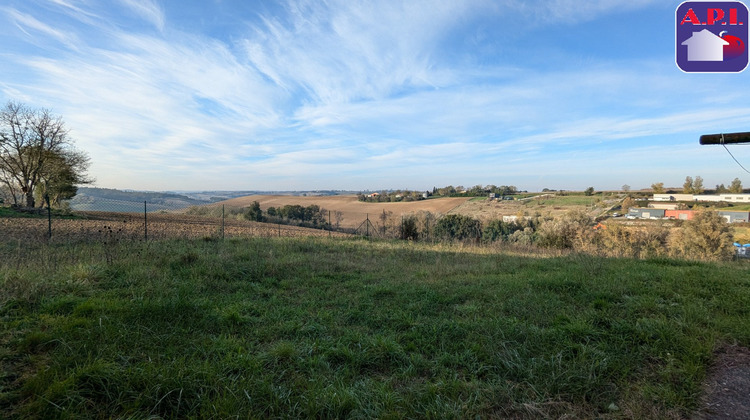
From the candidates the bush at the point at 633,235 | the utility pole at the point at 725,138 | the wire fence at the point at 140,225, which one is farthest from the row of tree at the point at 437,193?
the utility pole at the point at 725,138

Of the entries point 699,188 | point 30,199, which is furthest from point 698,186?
point 30,199

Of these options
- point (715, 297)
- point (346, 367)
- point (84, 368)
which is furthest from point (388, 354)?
point (715, 297)

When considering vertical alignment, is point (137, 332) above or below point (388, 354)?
above

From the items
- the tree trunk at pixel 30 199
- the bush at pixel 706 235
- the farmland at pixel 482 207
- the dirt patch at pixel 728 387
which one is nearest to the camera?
the dirt patch at pixel 728 387

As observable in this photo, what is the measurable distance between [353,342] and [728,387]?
136 inches

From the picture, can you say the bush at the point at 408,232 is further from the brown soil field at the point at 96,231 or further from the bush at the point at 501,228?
the bush at the point at 501,228

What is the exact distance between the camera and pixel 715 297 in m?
4.82

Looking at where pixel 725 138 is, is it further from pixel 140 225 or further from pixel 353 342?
pixel 140 225

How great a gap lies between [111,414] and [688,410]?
433 centimetres

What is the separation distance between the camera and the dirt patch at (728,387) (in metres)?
2.44

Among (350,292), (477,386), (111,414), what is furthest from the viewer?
(350,292)

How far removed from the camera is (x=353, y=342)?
367cm

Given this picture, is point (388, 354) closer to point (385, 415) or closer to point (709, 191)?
point (385, 415)

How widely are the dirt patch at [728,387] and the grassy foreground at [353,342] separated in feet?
0.30
